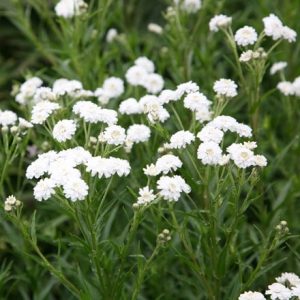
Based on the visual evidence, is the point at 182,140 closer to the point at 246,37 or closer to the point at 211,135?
the point at 211,135

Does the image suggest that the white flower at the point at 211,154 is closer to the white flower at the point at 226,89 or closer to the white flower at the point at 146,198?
the white flower at the point at 146,198

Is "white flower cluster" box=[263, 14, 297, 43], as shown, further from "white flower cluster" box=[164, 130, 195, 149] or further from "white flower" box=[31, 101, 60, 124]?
"white flower" box=[31, 101, 60, 124]

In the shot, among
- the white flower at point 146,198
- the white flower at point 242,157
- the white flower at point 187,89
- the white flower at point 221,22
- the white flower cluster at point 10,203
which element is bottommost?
the white flower at point 146,198

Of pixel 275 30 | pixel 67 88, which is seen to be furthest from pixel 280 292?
pixel 67 88

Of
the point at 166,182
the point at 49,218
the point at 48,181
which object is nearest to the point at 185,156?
the point at 166,182

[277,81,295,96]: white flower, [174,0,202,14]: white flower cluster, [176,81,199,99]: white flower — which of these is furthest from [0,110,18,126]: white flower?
[277,81,295,96]: white flower

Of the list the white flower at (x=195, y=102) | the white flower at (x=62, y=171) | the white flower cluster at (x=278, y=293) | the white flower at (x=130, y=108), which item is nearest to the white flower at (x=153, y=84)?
the white flower at (x=130, y=108)
